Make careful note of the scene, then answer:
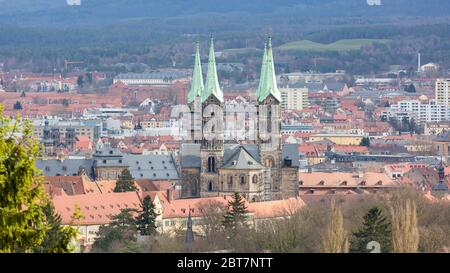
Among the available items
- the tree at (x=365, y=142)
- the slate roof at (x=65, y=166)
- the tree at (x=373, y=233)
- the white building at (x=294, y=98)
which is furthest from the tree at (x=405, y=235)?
the white building at (x=294, y=98)

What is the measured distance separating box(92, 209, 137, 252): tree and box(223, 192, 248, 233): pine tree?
1.60 meters

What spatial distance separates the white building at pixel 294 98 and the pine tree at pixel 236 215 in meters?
64.9

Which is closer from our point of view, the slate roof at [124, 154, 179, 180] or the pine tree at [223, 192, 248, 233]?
the pine tree at [223, 192, 248, 233]

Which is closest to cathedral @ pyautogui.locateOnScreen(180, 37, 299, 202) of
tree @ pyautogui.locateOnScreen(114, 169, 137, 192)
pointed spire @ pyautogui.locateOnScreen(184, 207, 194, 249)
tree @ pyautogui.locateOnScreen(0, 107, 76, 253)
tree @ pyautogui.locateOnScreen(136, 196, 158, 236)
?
tree @ pyautogui.locateOnScreen(114, 169, 137, 192)

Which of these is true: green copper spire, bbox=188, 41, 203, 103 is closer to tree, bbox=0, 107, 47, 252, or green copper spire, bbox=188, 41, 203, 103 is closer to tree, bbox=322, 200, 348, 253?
tree, bbox=322, 200, 348, 253

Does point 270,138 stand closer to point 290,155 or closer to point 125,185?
point 290,155

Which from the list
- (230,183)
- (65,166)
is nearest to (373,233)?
(230,183)

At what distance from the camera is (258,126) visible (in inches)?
1636

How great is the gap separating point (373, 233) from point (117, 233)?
683cm

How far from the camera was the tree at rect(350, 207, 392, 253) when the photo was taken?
80.6 feet

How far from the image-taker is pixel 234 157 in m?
40.9

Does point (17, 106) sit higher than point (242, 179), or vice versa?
point (242, 179)

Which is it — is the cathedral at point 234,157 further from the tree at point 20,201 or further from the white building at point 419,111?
the white building at point 419,111

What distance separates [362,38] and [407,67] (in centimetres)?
1333
